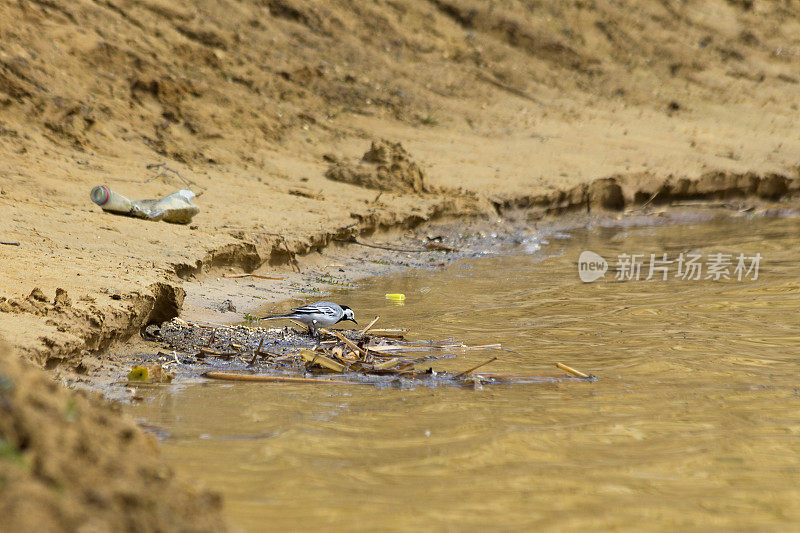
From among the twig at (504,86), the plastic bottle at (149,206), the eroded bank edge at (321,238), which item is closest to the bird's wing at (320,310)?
the eroded bank edge at (321,238)

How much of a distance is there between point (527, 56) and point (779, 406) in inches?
431

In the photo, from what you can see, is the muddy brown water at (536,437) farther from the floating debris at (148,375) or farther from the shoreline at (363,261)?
the shoreline at (363,261)

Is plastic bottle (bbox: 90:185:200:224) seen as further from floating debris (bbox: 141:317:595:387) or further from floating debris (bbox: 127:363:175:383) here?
floating debris (bbox: 127:363:175:383)

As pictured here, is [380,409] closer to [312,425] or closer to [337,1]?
[312,425]

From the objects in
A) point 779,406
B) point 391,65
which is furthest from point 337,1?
point 779,406

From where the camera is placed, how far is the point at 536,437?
281cm

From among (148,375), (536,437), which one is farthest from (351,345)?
(536,437)

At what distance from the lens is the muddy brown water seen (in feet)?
7.22

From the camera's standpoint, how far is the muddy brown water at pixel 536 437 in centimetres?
220

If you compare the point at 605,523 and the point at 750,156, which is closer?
the point at 605,523

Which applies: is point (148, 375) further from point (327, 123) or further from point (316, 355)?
point (327, 123)

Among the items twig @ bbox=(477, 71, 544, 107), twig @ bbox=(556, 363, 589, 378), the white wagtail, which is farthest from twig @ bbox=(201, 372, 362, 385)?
twig @ bbox=(477, 71, 544, 107)

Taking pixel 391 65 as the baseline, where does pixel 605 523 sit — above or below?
below

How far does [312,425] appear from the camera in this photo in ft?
9.55
